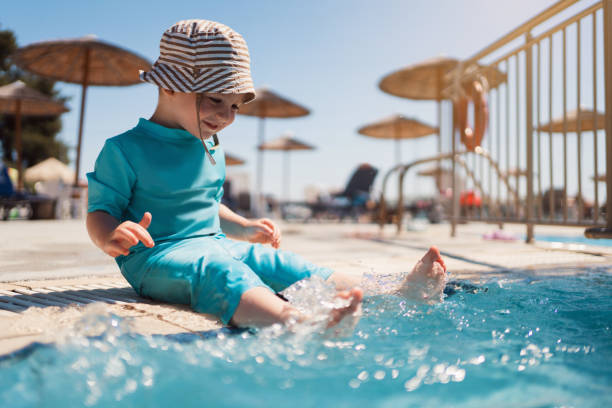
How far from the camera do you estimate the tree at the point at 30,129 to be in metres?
21.4

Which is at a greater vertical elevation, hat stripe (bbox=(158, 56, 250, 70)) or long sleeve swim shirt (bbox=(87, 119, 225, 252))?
hat stripe (bbox=(158, 56, 250, 70))

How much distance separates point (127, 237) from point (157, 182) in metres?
0.36

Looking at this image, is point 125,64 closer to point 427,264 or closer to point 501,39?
point 501,39

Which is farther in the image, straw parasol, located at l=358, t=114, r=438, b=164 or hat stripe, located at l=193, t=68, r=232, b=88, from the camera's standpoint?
straw parasol, located at l=358, t=114, r=438, b=164

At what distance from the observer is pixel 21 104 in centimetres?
965

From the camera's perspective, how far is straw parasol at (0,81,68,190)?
8.75m

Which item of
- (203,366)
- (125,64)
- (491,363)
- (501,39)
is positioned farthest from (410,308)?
(125,64)

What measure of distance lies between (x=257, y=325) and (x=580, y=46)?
258 centimetres

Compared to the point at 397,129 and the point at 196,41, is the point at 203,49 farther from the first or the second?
the point at 397,129

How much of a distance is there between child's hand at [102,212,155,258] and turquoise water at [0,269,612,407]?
21cm

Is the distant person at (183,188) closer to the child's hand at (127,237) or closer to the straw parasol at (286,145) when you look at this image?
the child's hand at (127,237)

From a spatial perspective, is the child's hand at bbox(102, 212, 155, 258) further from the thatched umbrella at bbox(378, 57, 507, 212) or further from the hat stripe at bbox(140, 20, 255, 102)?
the thatched umbrella at bbox(378, 57, 507, 212)

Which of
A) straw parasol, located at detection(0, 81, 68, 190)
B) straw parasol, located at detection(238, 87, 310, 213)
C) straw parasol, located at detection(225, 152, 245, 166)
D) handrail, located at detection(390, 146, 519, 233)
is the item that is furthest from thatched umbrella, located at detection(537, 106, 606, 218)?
straw parasol, located at detection(225, 152, 245, 166)

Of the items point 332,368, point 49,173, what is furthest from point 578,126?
point 49,173
